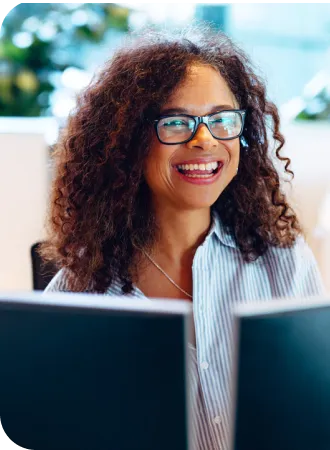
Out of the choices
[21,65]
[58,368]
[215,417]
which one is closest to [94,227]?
[215,417]

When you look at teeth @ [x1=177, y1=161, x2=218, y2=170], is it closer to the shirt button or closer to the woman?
the woman

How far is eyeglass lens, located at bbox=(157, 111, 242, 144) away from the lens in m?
1.00

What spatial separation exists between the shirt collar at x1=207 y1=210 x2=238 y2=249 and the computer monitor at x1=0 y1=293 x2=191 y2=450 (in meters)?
0.64

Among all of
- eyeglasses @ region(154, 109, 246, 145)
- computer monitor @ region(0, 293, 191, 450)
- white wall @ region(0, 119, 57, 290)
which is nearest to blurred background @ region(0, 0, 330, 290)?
white wall @ region(0, 119, 57, 290)

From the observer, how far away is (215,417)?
3.27ft

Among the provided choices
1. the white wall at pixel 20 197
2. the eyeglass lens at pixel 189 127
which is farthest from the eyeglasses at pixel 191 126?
the white wall at pixel 20 197

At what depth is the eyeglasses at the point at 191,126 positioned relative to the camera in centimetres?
100

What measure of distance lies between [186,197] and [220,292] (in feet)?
0.69

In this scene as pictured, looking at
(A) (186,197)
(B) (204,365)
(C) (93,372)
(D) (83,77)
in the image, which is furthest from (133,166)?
(D) (83,77)

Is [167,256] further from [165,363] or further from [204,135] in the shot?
[165,363]

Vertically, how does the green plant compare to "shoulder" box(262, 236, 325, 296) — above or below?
above

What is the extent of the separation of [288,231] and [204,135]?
0.36 meters

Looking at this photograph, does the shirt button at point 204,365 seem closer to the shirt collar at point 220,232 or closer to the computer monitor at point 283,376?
the shirt collar at point 220,232

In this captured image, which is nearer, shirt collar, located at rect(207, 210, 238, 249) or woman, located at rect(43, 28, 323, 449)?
Result: woman, located at rect(43, 28, 323, 449)
